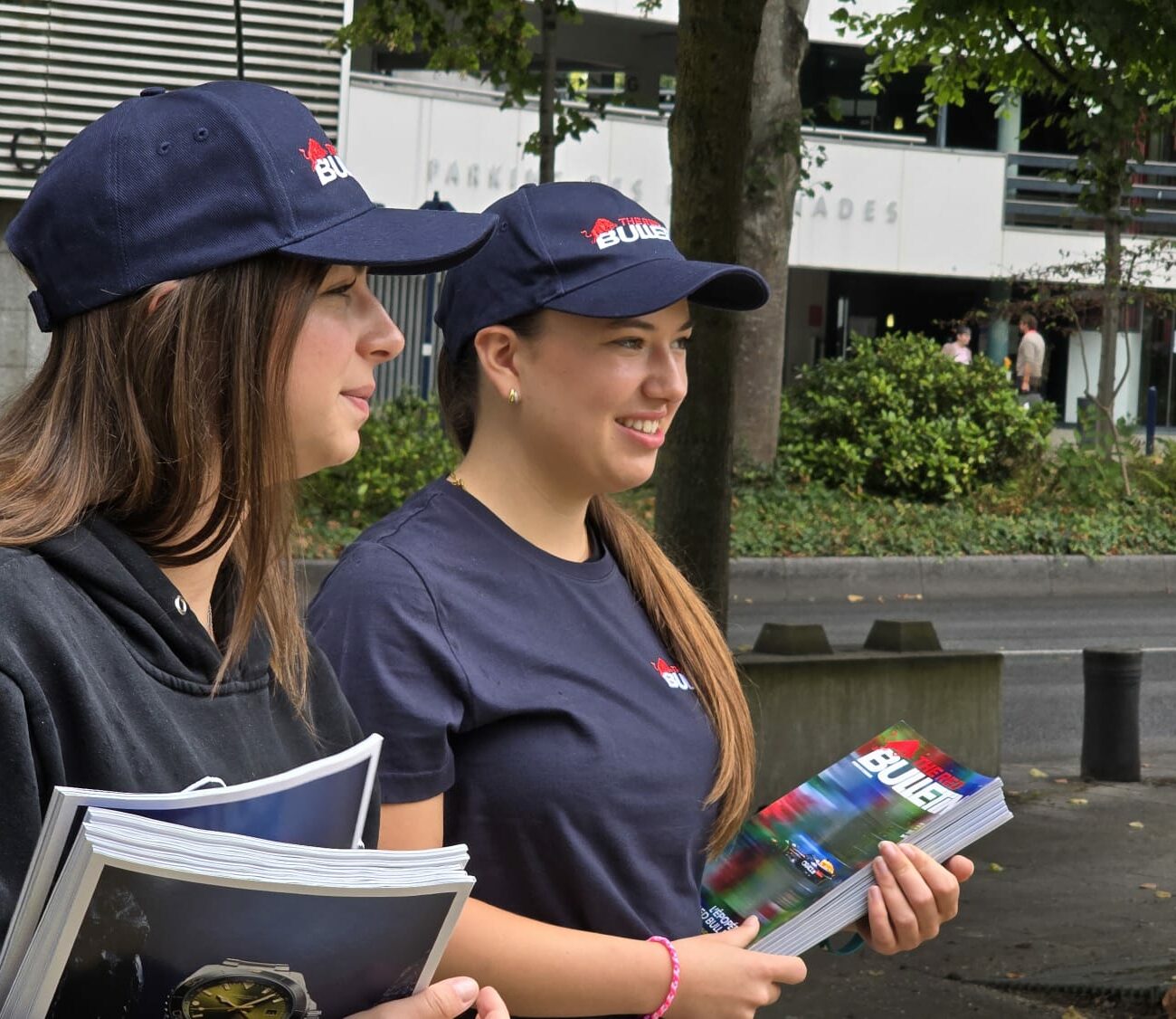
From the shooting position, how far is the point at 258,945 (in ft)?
4.79

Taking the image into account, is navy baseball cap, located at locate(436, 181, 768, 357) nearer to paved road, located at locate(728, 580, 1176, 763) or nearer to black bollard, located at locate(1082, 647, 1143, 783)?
black bollard, located at locate(1082, 647, 1143, 783)

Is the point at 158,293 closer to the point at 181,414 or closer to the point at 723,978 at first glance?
the point at 181,414

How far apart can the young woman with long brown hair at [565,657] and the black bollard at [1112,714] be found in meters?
6.24

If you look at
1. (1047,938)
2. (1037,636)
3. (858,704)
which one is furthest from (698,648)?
(1037,636)

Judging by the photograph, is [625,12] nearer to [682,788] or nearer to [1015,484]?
[1015,484]

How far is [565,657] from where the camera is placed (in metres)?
2.39

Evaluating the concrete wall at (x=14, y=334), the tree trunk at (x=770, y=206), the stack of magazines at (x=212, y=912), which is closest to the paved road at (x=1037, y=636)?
the tree trunk at (x=770, y=206)

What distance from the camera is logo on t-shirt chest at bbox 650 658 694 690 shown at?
2529 millimetres

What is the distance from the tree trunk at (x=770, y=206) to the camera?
15.6 metres

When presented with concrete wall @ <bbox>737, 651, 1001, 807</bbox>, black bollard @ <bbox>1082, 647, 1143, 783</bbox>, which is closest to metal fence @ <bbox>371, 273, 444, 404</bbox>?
black bollard @ <bbox>1082, 647, 1143, 783</bbox>

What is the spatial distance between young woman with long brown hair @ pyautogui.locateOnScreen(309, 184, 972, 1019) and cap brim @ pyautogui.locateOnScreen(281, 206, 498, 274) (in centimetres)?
53

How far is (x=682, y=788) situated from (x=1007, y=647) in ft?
35.4

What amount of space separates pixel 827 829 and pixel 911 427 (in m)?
15.7

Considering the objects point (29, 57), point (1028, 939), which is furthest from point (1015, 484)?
point (1028, 939)
